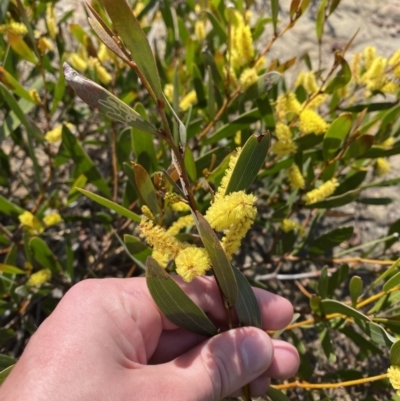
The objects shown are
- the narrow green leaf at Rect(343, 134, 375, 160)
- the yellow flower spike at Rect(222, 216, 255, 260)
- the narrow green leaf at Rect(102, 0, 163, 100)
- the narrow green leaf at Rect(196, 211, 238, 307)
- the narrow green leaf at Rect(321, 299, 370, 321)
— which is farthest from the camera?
the narrow green leaf at Rect(343, 134, 375, 160)

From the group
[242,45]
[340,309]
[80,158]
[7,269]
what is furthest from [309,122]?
[7,269]

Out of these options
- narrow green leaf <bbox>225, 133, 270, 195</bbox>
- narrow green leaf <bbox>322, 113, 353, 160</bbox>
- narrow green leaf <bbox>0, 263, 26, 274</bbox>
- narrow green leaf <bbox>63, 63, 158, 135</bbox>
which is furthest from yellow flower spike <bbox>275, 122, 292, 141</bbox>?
narrow green leaf <bbox>0, 263, 26, 274</bbox>

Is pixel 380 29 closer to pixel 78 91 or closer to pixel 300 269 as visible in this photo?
pixel 300 269

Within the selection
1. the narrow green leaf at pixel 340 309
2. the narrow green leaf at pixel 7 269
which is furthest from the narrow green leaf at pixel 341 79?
the narrow green leaf at pixel 7 269

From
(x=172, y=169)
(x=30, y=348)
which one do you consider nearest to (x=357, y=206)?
(x=172, y=169)

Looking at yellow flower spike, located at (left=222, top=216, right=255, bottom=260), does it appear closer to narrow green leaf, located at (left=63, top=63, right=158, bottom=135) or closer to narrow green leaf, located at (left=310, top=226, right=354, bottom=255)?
narrow green leaf, located at (left=63, top=63, right=158, bottom=135)

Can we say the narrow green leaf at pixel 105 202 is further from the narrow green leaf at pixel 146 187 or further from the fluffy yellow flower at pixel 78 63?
the fluffy yellow flower at pixel 78 63
